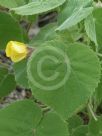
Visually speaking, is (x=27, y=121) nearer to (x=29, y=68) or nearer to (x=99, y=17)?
(x=29, y=68)

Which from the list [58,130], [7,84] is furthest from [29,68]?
[7,84]

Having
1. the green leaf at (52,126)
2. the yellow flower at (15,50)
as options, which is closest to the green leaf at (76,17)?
the yellow flower at (15,50)

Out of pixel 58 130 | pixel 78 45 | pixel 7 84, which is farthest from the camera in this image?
pixel 7 84

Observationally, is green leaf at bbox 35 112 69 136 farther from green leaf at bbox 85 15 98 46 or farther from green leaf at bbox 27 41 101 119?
green leaf at bbox 85 15 98 46

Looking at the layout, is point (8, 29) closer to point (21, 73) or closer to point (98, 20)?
point (21, 73)

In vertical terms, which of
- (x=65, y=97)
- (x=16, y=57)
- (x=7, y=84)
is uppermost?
(x=16, y=57)

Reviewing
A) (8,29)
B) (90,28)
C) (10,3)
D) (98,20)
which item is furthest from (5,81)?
(90,28)

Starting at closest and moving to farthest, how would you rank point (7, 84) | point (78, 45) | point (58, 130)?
point (78, 45), point (58, 130), point (7, 84)

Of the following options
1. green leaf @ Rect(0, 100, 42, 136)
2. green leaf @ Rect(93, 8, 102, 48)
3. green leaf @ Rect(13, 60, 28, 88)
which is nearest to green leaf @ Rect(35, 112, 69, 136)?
green leaf @ Rect(0, 100, 42, 136)
